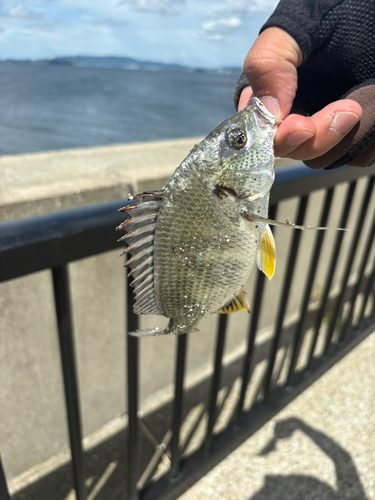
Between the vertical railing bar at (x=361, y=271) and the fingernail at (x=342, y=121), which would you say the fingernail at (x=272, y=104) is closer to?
the fingernail at (x=342, y=121)

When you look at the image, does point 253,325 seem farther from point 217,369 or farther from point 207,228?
point 207,228

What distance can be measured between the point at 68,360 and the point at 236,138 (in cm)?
107

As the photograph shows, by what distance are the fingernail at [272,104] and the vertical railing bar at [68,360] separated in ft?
2.76

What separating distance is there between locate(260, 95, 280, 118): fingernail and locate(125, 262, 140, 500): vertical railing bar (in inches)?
35.5

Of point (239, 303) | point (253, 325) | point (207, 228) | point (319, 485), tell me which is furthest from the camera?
point (319, 485)

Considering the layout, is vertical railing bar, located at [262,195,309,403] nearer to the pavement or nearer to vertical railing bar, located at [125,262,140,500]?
the pavement

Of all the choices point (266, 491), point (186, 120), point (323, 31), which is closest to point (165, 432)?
point (266, 491)

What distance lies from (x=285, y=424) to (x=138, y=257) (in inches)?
100.0

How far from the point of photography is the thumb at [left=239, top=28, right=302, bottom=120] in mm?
738

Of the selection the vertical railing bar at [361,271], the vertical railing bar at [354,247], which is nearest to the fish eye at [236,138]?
the vertical railing bar at [354,247]

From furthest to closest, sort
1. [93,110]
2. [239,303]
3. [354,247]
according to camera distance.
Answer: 1. [93,110]
2. [354,247]
3. [239,303]

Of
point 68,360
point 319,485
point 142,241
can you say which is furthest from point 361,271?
point 142,241

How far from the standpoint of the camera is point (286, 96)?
29.8 inches

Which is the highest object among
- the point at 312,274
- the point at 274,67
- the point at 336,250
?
the point at 274,67
